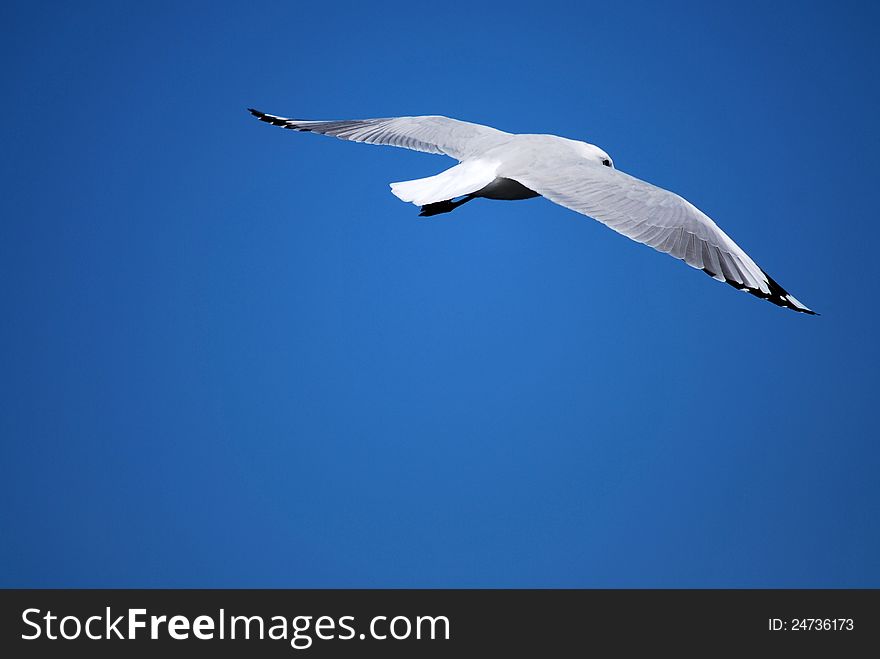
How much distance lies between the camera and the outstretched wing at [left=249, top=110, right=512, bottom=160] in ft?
14.1

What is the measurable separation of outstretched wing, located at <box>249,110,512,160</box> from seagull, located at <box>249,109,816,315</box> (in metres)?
0.02

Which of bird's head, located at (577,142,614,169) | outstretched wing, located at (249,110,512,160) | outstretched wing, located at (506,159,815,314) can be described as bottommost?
outstretched wing, located at (506,159,815,314)

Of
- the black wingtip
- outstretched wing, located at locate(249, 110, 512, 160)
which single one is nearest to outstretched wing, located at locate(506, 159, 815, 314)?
the black wingtip

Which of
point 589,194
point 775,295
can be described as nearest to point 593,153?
point 589,194

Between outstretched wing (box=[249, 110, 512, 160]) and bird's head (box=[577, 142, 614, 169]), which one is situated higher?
outstretched wing (box=[249, 110, 512, 160])

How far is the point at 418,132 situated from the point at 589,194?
1.35 m

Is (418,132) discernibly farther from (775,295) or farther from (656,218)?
(775,295)

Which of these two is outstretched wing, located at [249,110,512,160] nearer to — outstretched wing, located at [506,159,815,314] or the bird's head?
the bird's head

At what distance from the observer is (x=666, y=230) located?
3283 mm

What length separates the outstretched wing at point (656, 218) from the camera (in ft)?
10.5

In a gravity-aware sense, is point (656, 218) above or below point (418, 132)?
below

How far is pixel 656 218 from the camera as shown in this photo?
3320 millimetres
